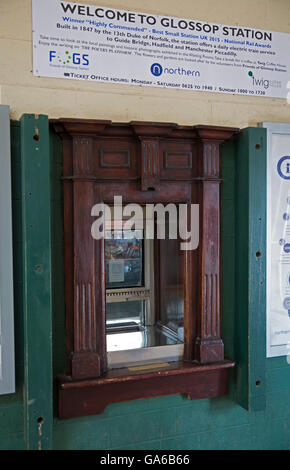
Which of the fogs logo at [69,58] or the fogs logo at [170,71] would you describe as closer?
the fogs logo at [69,58]

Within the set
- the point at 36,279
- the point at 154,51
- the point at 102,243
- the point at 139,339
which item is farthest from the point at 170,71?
the point at 139,339

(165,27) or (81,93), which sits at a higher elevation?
(165,27)

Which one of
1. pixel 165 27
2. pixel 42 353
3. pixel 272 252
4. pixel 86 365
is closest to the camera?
pixel 42 353

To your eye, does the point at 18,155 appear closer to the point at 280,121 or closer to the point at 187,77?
the point at 187,77

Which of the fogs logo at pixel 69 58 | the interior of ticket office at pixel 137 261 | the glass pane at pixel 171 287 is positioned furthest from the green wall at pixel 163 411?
the fogs logo at pixel 69 58

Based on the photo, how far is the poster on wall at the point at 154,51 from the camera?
2.14 meters

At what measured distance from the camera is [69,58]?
216 cm

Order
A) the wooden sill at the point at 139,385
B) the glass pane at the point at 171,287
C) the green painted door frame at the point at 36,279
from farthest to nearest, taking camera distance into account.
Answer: the glass pane at the point at 171,287 → the wooden sill at the point at 139,385 → the green painted door frame at the point at 36,279

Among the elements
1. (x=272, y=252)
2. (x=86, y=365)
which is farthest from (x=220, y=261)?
(x=86, y=365)

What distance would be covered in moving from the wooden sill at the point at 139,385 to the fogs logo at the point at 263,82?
1633 millimetres

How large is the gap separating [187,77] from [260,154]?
597 millimetres

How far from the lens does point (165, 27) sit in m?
2.31

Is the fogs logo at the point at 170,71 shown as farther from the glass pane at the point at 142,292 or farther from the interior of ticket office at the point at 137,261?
the glass pane at the point at 142,292

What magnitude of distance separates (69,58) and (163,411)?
1.98m
